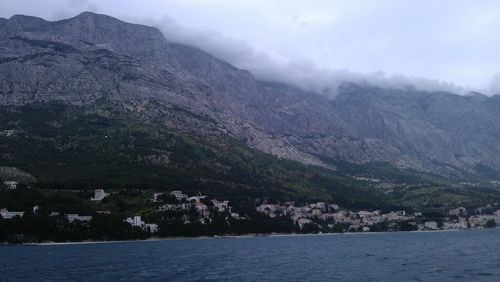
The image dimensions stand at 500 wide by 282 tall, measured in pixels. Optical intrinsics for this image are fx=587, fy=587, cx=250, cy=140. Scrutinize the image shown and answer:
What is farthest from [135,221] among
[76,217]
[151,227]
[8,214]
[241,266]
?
[241,266]

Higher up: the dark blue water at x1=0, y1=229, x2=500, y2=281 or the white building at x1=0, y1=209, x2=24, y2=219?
the white building at x1=0, y1=209, x2=24, y2=219

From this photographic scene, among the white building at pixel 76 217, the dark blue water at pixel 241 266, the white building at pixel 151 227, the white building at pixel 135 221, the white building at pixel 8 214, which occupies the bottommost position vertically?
the dark blue water at pixel 241 266

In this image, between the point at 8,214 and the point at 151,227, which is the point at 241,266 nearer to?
the point at 151,227

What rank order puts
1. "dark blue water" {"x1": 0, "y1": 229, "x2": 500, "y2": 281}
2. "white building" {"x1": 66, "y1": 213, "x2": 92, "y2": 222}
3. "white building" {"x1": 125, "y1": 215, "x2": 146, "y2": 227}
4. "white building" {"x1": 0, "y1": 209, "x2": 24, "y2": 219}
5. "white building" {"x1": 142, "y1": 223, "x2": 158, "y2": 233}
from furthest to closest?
"white building" {"x1": 142, "y1": 223, "x2": 158, "y2": 233}, "white building" {"x1": 125, "y1": 215, "x2": 146, "y2": 227}, "white building" {"x1": 66, "y1": 213, "x2": 92, "y2": 222}, "white building" {"x1": 0, "y1": 209, "x2": 24, "y2": 219}, "dark blue water" {"x1": 0, "y1": 229, "x2": 500, "y2": 281}

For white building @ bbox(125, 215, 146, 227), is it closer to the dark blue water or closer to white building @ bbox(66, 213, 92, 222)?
white building @ bbox(66, 213, 92, 222)

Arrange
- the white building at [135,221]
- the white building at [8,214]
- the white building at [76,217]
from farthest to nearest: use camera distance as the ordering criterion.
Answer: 1. the white building at [135,221]
2. the white building at [76,217]
3. the white building at [8,214]

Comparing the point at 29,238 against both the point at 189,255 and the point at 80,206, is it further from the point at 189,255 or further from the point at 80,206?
the point at 189,255

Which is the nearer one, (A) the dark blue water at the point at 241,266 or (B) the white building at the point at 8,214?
(A) the dark blue water at the point at 241,266

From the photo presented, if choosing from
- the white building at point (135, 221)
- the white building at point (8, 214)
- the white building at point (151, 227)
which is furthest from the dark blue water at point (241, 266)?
the white building at point (151, 227)

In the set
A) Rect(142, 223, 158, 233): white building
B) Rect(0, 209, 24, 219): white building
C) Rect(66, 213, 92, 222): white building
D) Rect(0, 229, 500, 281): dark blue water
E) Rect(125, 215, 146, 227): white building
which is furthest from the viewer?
Rect(142, 223, 158, 233): white building

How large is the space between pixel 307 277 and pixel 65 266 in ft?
142

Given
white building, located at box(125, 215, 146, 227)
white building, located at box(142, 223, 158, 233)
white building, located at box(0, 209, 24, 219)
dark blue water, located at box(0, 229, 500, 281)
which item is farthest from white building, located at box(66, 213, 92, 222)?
dark blue water, located at box(0, 229, 500, 281)

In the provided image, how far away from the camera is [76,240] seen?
555 feet

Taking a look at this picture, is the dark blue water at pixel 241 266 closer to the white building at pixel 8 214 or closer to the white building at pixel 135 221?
the white building at pixel 8 214
